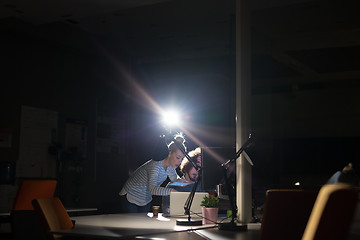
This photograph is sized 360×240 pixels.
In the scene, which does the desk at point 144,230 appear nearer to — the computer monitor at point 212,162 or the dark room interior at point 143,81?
the computer monitor at point 212,162

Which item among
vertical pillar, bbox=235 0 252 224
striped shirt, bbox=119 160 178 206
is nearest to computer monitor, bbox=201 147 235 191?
vertical pillar, bbox=235 0 252 224

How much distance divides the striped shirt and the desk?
668 mm

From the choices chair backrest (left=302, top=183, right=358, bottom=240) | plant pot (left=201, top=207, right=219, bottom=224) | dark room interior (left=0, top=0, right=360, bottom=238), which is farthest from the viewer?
A: dark room interior (left=0, top=0, right=360, bottom=238)

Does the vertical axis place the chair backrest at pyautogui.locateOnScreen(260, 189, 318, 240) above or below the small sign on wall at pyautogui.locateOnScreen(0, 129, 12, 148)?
below

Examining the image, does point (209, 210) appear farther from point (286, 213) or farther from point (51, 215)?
point (51, 215)

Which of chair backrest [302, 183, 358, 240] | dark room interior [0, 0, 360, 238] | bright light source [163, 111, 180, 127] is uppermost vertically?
dark room interior [0, 0, 360, 238]

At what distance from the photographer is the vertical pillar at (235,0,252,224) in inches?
131

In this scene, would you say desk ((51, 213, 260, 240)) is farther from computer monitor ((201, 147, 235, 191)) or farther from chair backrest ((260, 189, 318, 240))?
computer monitor ((201, 147, 235, 191))

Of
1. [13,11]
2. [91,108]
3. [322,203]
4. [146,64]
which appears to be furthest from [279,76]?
[322,203]

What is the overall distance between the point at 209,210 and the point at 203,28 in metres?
4.85

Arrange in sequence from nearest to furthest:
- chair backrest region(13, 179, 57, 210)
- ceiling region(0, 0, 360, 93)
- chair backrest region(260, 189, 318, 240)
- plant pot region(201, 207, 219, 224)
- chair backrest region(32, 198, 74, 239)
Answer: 1. chair backrest region(260, 189, 318, 240)
2. chair backrest region(32, 198, 74, 239)
3. plant pot region(201, 207, 219, 224)
4. chair backrest region(13, 179, 57, 210)
5. ceiling region(0, 0, 360, 93)

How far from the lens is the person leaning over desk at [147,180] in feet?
13.1

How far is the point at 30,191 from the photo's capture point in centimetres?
519

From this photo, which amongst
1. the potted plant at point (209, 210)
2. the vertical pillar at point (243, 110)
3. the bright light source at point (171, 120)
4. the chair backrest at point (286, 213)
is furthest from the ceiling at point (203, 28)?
Result: the chair backrest at point (286, 213)
